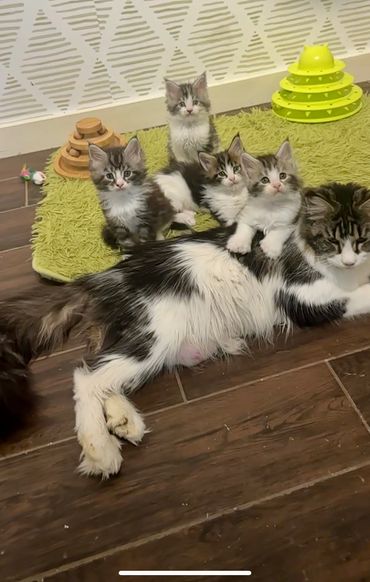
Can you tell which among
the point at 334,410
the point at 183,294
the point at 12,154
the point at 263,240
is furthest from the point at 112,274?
the point at 12,154

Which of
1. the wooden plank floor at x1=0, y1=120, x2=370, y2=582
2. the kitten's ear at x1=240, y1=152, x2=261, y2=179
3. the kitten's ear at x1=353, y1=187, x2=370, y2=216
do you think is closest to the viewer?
the wooden plank floor at x1=0, y1=120, x2=370, y2=582

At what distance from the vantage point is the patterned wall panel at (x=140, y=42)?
3.01 m

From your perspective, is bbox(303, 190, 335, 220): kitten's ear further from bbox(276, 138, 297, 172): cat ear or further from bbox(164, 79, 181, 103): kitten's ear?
bbox(164, 79, 181, 103): kitten's ear

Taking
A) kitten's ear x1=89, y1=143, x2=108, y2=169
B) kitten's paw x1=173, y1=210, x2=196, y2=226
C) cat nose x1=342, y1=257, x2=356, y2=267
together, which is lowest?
kitten's paw x1=173, y1=210, x2=196, y2=226

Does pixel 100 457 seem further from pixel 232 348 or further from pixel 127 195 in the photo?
pixel 127 195

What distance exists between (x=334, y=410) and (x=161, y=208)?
3.51 feet

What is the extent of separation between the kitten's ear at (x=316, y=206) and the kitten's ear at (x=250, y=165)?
10.7 inches

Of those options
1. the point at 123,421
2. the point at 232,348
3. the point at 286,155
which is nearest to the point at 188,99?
the point at 286,155

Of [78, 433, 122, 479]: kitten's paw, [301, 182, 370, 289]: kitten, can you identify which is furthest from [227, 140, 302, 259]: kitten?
[78, 433, 122, 479]: kitten's paw

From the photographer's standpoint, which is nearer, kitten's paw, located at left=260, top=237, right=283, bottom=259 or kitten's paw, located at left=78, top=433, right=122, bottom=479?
kitten's paw, located at left=78, top=433, right=122, bottom=479

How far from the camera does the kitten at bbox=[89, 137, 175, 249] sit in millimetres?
2092

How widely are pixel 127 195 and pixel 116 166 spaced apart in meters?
0.12

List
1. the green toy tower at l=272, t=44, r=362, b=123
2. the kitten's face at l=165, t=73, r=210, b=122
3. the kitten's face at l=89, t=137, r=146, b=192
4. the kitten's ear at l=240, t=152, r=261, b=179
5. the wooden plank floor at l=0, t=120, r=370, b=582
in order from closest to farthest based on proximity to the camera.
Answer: the wooden plank floor at l=0, t=120, r=370, b=582, the kitten's ear at l=240, t=152, r=261, b=179, the kitten's face at l=89, t=137, r=146, b=192, the kitten's face at l=165, t=73, r=210, b=122, the green toy tower at l=272, t=44, r=362, b=123

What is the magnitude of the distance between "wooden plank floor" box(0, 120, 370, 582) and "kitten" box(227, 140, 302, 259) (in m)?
0.35
